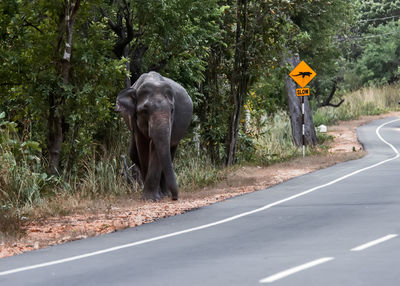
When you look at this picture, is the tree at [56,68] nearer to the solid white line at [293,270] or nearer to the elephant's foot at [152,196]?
the elephant's foot at [152,196]

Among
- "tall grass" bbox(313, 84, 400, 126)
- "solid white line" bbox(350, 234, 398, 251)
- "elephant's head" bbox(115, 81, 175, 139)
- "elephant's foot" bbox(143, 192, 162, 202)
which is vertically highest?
"elephant's head" bbox(115, 81, 175, 139)

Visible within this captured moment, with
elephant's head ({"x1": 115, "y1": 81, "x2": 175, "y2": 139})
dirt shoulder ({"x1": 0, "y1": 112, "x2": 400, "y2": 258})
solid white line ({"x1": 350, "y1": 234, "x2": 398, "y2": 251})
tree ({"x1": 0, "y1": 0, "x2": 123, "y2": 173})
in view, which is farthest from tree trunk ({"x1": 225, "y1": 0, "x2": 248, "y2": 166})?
solid white line ({"x1": 350, "y1": 234, "x2": 398, "y2": 251})

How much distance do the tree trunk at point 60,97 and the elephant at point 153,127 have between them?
173 cm

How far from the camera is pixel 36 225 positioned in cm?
1348

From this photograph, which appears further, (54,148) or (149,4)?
(149,4)

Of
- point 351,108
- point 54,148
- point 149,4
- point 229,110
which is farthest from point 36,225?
point 351,108

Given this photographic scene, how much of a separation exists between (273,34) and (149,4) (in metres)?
6.67

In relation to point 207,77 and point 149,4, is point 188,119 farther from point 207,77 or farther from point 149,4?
point 207,77

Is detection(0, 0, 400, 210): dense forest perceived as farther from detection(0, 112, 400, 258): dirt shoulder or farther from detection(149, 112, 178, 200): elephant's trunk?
detection(149, 112, 178, 200): elephant's trunk

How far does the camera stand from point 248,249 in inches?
414

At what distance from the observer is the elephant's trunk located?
54.0ft

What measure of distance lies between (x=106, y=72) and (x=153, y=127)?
8.04 feet

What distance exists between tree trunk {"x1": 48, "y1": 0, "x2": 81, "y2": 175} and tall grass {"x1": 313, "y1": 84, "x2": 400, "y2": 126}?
36246 mm

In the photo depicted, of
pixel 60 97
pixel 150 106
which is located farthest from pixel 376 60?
pixel 150 106
